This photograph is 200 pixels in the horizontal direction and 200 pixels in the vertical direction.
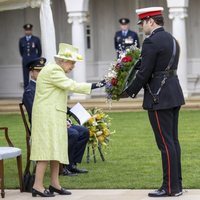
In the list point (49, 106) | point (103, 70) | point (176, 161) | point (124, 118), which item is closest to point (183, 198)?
point (176, 161)

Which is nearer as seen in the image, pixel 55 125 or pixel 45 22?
pixel 55 125

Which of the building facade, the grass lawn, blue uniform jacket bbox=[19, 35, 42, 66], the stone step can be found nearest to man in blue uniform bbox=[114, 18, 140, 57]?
the building facade

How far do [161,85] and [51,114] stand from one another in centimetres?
138

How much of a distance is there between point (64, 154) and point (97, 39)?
17.4 metres

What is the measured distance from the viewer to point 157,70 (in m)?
10.8

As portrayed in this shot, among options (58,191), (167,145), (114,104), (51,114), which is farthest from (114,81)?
(114,104)

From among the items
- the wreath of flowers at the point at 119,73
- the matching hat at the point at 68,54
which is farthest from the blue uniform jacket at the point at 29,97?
the wreath of flowers at the point at 119,73

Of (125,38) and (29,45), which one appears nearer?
(125,38)

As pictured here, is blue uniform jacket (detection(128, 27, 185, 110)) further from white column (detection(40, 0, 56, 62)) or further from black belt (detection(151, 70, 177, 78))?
white column (detection(40, 0, 56, 62))

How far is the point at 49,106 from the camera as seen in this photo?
36.9 ft

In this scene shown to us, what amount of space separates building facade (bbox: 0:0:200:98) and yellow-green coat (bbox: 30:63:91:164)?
46.8 feet

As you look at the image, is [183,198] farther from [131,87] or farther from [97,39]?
[97,39]

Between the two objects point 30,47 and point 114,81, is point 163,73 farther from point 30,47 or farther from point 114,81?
point 30,47

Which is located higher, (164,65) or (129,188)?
(164,65)
